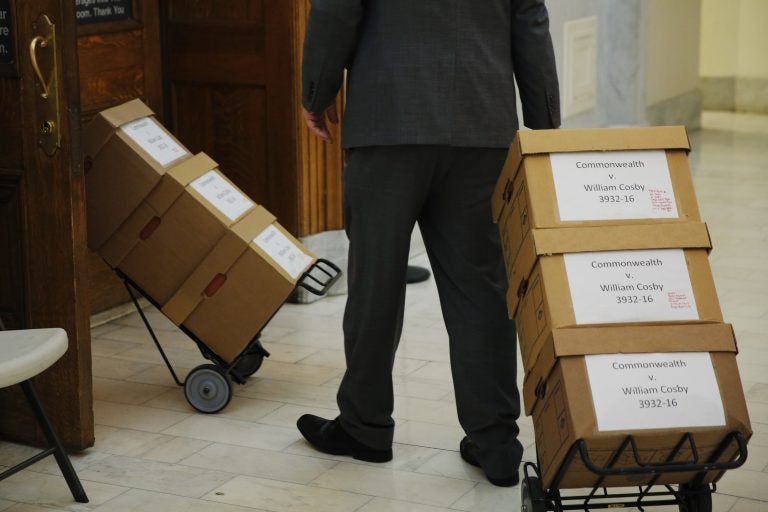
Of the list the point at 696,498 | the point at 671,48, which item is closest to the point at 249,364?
the point at 696,498

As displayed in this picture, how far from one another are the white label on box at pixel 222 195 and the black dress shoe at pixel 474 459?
106cm

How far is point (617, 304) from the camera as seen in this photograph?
2742 millimetres

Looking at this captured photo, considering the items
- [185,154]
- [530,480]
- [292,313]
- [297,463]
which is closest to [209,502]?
[297,463]

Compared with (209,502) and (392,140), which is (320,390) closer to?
(209,502)

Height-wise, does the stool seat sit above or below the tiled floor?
above

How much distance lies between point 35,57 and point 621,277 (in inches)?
68.4

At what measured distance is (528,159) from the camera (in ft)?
9.36

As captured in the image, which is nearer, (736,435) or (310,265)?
(736,435)

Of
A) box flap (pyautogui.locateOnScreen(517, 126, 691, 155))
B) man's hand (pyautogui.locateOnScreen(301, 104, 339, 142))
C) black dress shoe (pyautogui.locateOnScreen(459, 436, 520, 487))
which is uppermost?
box flap (pyautogui.locateOnScreen(517, 126, 691, 155))

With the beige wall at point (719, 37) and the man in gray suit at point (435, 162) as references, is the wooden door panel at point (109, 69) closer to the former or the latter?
the man in gray suit at point (435, 162)

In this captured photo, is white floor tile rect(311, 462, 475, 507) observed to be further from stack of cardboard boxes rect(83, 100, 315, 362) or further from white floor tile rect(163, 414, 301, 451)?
stack of cardboard boxes rect(83, 100, 315, 362)

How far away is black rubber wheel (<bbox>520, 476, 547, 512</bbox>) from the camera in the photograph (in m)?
2.88

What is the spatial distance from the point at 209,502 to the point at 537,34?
1.51m

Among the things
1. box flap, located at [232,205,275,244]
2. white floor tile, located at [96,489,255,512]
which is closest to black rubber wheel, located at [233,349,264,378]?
box flap, located at [232,205,275,244]
